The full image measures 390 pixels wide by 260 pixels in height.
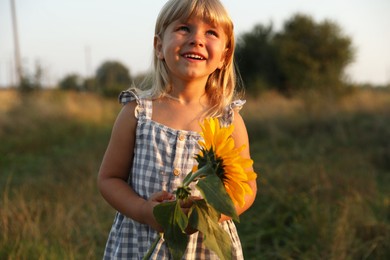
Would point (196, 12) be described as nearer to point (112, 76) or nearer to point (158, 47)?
point (158, 47)

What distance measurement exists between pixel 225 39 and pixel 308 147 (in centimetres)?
510

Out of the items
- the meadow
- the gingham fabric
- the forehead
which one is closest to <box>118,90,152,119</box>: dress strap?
the gingham fabric

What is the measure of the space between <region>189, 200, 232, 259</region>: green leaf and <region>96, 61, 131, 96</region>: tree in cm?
1914

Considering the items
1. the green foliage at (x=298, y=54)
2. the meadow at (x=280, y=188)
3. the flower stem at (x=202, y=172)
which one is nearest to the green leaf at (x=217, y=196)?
the flower stem at (x=202, y=172)

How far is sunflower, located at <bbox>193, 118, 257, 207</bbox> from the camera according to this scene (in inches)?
42.0

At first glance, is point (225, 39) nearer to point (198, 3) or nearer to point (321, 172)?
point (198, 3)

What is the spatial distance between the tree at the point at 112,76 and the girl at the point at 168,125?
1861cm

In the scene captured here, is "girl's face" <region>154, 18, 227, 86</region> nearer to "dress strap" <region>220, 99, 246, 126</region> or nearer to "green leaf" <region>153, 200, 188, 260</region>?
"dress strap" <region>220, 99, 246, 126</region>

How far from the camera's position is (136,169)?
153 centimetres

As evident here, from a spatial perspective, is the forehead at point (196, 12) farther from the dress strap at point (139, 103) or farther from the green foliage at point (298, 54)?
the green foliage at point (298, 54)

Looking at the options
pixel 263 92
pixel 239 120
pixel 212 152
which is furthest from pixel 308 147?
pixel 263 92

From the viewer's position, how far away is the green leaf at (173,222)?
3.50 feet

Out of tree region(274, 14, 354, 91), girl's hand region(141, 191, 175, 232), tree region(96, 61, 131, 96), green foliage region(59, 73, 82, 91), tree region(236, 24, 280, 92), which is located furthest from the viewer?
tree region(96, 61, 131, 96)

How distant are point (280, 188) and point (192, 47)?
2.71 m
